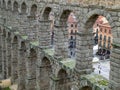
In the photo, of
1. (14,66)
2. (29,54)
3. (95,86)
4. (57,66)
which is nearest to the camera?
(95,86)

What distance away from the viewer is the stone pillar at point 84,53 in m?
17.5

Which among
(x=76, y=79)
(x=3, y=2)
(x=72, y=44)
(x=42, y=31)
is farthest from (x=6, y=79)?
(x=72, y=44)

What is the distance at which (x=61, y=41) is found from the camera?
68.0ft

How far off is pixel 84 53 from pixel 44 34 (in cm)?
739

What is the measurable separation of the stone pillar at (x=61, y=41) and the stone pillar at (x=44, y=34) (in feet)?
11.2

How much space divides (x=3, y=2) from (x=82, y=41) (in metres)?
24.6

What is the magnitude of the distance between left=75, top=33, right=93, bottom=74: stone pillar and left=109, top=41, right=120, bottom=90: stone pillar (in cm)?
301

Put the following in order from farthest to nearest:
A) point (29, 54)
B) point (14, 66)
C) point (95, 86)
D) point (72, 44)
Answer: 1. point (72, 44)
2. point (14, 66)
3. point (29, 54)
4. point (95, 86)

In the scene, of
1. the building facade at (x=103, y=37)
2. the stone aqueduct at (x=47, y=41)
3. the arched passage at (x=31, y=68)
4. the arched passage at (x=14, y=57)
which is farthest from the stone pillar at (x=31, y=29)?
the building facade at (x=103, y=37)

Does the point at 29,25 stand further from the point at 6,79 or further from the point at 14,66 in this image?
the point at 6,79

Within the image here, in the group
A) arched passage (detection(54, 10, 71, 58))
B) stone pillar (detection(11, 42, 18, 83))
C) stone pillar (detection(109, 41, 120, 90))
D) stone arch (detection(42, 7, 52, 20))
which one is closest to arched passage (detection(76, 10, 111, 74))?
stone pillar (detection(109, 41, 120, 90))

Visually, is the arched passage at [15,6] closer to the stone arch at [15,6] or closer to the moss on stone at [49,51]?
the stone arch at [15,6]

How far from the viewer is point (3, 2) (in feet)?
129

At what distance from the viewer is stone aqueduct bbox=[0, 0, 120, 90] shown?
15.2 m
